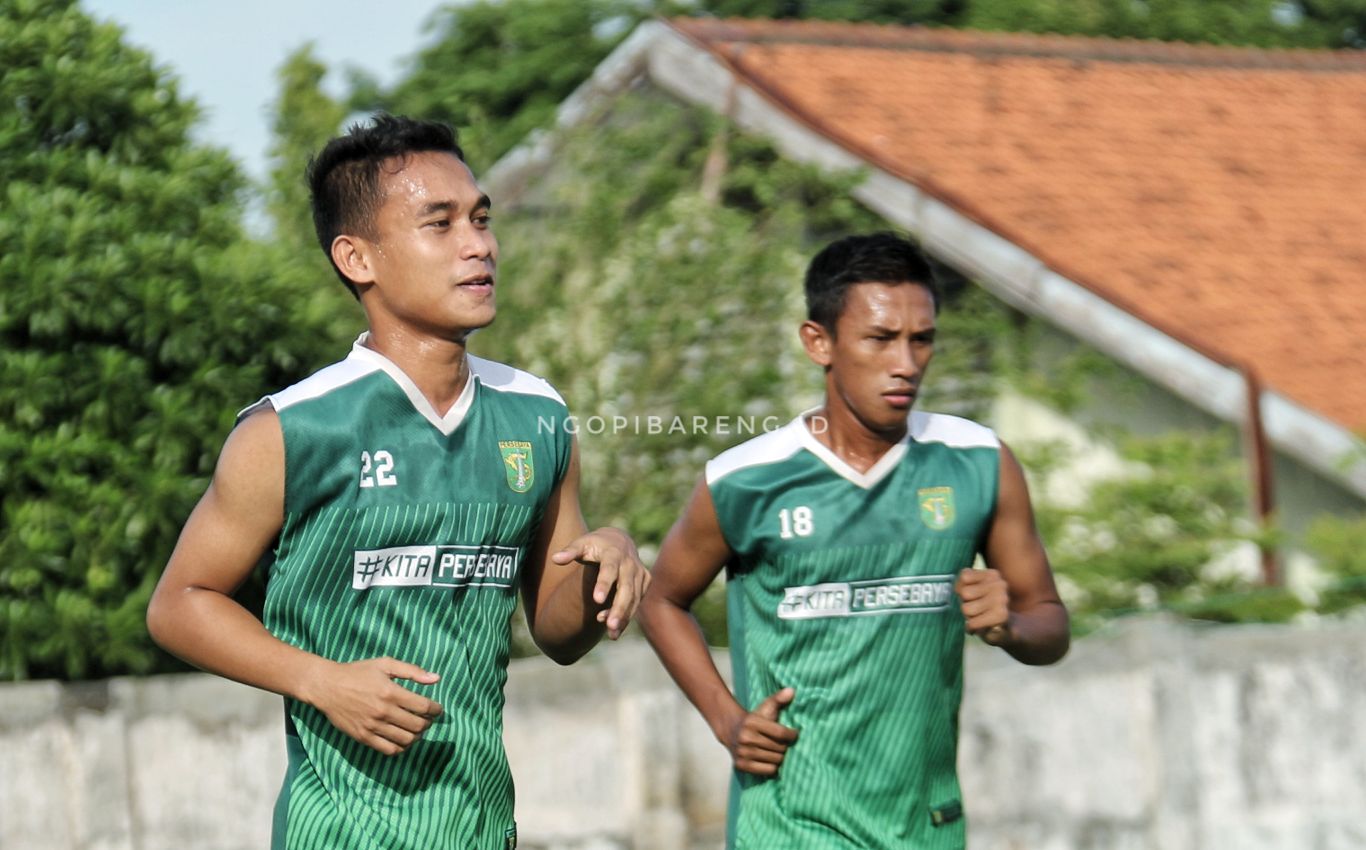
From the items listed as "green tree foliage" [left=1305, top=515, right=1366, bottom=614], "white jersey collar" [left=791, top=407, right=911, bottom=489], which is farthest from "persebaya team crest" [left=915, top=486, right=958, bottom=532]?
"green tree foliage" [left=1305, top=515, right=1366, bottom=614]

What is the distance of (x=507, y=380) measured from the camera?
14.3 ft

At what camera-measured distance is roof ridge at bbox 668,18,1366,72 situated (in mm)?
16062

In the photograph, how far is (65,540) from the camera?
8125 millimetres

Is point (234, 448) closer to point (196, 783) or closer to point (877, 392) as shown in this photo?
point (877, 392)

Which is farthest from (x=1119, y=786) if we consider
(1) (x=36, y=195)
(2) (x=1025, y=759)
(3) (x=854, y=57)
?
(3) (x=854, y=57)

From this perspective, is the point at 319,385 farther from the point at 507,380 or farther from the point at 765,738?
the point at 765,738

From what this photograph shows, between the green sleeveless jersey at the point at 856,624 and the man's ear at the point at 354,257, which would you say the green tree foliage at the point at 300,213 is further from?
the man's ear at the point at 354,257

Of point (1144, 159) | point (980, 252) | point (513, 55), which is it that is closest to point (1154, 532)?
point (980, 252)

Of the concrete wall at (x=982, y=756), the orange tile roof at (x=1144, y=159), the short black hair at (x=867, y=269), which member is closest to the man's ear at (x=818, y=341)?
the short black hair at (x=867, y=269)

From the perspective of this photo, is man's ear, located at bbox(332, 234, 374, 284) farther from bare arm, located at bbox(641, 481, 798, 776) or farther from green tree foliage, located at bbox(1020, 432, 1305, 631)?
green tree foliage, located at bbox(1020, 432, 1305, 631)

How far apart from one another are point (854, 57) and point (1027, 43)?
218 cm

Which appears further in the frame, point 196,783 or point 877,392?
point 196,783

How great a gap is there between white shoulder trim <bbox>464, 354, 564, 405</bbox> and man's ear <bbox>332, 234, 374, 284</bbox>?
0.27 m

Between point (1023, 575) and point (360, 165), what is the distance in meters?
2.17
